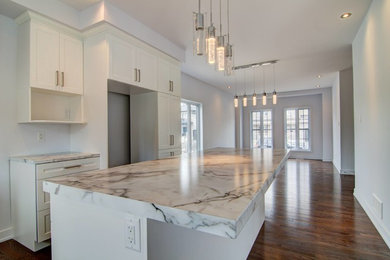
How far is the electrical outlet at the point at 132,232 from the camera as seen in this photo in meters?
0.80

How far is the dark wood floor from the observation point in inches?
79.0

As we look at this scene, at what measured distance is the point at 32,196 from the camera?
2.08 metres

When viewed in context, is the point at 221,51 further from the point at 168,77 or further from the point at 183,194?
the point at 168,77

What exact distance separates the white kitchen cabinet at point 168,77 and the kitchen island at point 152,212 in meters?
2.33

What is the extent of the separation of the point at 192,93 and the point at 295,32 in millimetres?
2825

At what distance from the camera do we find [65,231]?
3.57 feet

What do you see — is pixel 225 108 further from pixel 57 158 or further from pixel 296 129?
pixel 57 158

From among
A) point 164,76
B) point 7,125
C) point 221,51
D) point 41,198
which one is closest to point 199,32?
point 221,51

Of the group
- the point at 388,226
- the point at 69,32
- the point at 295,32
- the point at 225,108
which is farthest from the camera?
the point at 225,108

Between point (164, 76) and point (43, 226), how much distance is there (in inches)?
97.9

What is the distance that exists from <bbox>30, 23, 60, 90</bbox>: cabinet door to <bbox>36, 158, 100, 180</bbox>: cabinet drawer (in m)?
0.89

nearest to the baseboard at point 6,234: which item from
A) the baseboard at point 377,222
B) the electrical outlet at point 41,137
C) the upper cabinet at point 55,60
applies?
the electrical outlet at point 41,137

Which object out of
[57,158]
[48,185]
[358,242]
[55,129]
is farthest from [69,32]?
[358,242]

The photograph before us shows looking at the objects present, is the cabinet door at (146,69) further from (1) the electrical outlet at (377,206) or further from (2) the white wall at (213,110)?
(1) the electrical outlet at (377,206)
